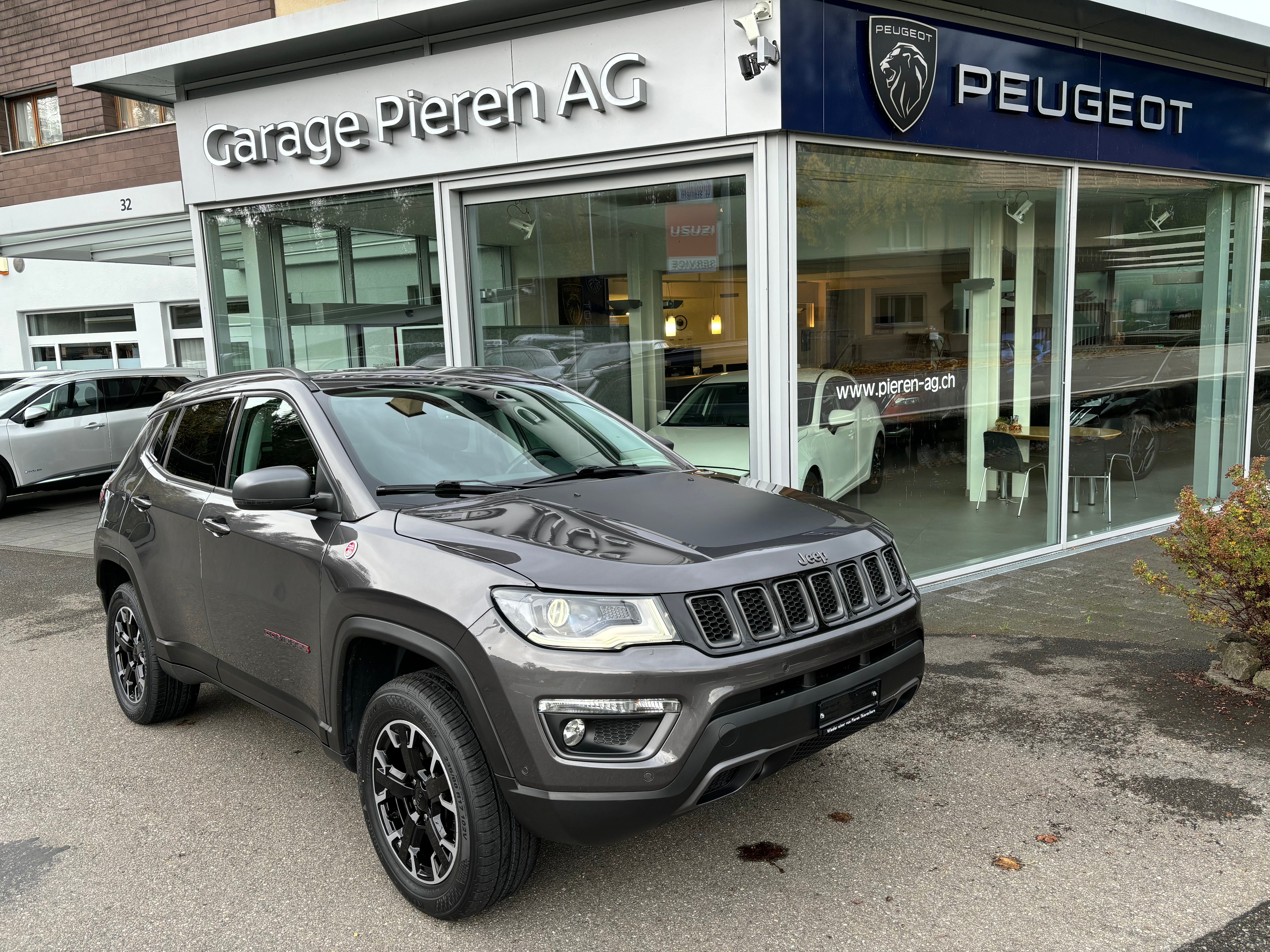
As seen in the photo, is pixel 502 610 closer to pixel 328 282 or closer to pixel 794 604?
pixel 794 604

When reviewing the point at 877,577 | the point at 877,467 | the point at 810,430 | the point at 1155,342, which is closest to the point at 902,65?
the point at 810,430

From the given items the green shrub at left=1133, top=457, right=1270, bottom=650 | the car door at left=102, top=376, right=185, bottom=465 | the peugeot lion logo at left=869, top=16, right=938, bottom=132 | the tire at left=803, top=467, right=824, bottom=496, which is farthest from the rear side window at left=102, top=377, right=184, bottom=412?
the green shrub at left=1133, top=457, right=1270, bottom=650

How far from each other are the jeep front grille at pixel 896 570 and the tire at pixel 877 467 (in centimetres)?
377

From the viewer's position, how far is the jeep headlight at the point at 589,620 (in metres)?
2.77

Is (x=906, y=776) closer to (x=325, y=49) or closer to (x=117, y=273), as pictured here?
(x=325, y=49)

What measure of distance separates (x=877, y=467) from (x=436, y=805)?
508cm

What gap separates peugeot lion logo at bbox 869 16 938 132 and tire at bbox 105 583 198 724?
540cm

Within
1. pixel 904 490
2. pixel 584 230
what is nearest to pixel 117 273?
pixel 584 230

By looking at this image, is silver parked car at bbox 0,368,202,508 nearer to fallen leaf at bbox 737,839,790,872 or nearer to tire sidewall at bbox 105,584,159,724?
tire sidewall at bbox 105,584,159,724

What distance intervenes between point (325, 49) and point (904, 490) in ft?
18.8

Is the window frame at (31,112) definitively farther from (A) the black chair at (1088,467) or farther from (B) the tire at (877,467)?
(A) the black chair at (1088,467)

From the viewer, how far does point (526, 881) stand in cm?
311

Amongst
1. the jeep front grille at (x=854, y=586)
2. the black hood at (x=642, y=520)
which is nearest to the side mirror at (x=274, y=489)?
the black hood at (x=642, y=520)

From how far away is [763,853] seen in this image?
349 centimetres
